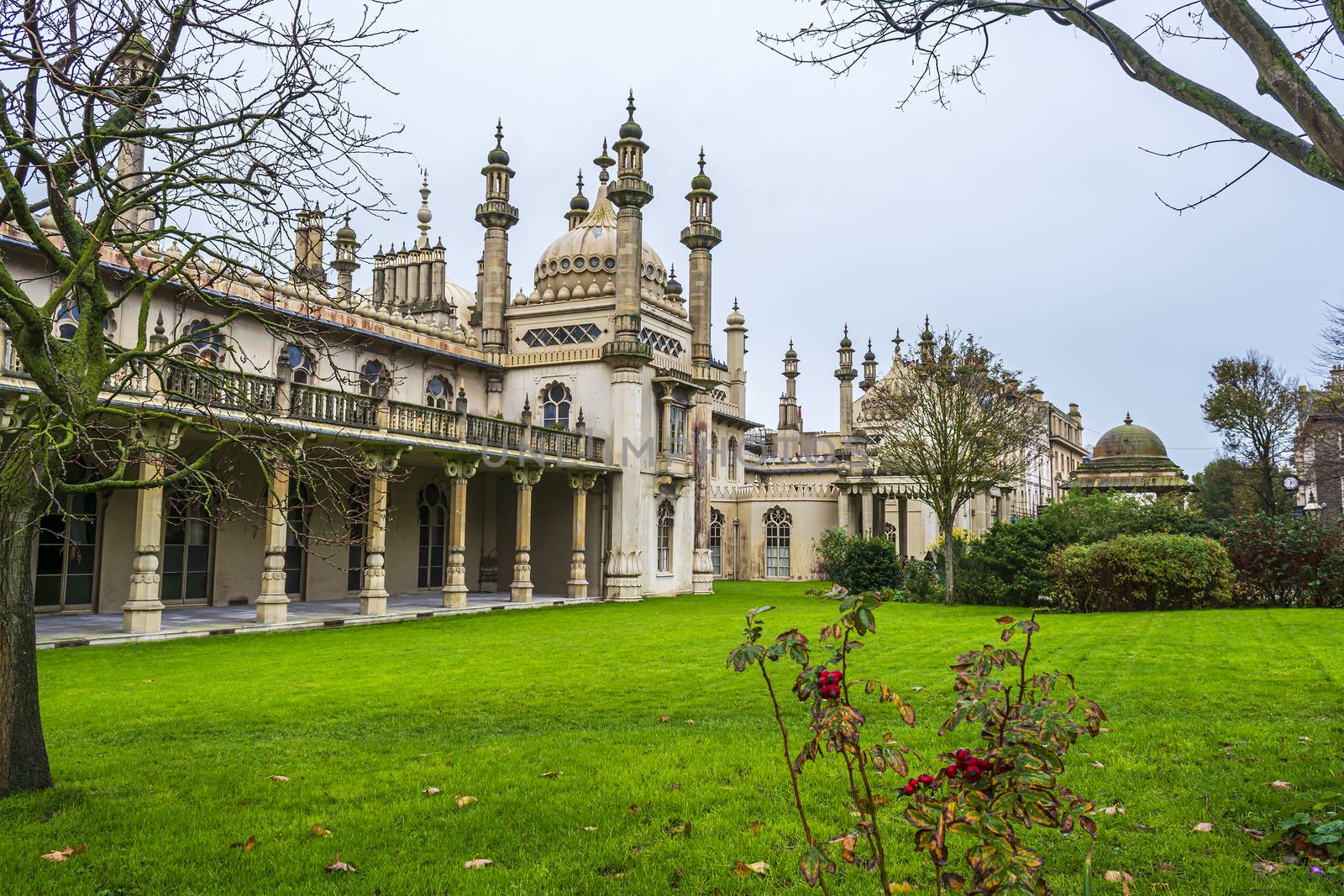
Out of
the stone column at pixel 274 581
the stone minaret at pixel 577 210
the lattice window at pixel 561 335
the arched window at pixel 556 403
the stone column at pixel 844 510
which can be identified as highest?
the stone minaret at pixel 577 210

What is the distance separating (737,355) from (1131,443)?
2098 cm

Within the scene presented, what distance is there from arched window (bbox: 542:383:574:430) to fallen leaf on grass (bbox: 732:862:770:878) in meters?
24.5

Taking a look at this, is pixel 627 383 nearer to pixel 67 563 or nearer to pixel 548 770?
pixel 67 563

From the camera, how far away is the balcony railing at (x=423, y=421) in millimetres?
20766

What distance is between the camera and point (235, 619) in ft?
61.5

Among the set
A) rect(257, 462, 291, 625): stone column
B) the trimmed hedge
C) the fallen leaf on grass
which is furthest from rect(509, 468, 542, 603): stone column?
the fallen leaf on grass

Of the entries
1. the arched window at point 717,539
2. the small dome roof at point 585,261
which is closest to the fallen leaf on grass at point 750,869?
Result: the small dome roof at point 585,261

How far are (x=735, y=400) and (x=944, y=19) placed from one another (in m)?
39.2

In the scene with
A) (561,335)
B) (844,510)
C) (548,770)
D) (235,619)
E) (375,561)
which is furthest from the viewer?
(844,510)

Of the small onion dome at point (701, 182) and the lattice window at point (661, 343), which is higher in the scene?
the small onion dome at point (701, 182)

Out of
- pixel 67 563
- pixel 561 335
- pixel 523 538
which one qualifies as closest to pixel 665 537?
pixel 523 538

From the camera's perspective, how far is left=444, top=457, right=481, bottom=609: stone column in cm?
2295

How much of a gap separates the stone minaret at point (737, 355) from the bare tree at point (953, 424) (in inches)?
674

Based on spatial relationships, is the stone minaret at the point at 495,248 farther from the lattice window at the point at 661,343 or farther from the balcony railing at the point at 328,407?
the balcony railing at the point at 328,407
